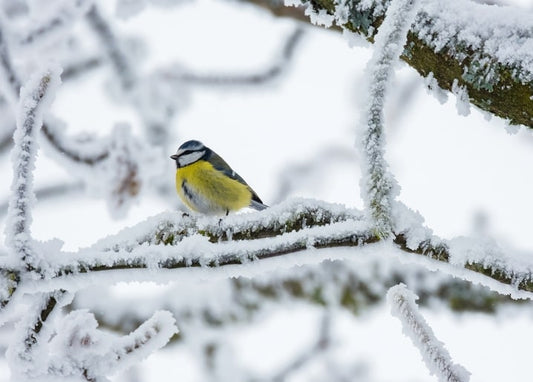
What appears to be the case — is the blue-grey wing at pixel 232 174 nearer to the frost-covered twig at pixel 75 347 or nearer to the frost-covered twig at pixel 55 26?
the frost-covered twig at pixel 55 26

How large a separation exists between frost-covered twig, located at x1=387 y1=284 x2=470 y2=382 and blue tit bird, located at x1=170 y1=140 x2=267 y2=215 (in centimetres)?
232

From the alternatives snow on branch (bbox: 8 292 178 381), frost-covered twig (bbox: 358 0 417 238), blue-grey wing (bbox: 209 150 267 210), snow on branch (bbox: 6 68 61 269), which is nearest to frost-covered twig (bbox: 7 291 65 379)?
snow on branch (bbox: 8 292 178 381)

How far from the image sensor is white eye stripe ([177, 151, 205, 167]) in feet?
12.1

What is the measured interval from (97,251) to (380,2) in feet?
2.65

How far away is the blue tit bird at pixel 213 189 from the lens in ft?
11.3

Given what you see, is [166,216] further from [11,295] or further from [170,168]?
[170,168]

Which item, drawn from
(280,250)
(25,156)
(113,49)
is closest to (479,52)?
(280,250)

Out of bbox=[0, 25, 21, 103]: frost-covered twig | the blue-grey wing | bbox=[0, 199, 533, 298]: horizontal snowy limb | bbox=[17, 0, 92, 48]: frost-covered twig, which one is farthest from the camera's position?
the blue-grey wing

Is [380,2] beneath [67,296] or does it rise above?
above

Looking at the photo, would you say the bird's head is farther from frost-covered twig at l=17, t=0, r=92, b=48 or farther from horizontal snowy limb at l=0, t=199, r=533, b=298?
horizontal snowy limb at l=0, t=199, r=533, b=298

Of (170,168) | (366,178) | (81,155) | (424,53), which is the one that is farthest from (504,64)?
(170,168)

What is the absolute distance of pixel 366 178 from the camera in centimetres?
111

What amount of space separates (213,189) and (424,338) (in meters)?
2.40

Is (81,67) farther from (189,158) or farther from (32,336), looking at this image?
(32,336)
